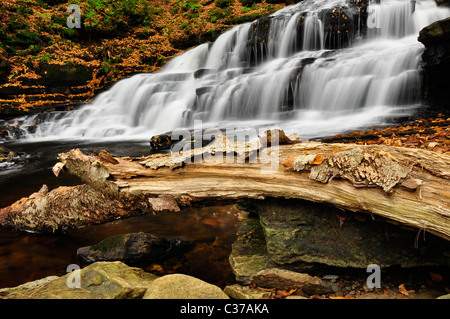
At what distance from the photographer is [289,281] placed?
2275 mm

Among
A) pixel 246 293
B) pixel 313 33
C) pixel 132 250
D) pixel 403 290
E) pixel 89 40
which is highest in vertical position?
pixel 89 40

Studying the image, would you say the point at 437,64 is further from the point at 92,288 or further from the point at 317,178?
the point at 92,288

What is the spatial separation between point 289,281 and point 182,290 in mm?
890

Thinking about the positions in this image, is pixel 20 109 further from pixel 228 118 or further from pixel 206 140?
pixel 206 140

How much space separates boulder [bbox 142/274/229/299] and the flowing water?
1995 millimetres

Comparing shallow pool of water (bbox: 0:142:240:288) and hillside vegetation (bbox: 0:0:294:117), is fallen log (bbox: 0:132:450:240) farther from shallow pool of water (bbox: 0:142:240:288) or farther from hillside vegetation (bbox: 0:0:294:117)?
hillside vegetation (bbox: 0:0:294:117)

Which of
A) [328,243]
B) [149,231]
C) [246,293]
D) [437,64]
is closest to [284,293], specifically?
[246,293]

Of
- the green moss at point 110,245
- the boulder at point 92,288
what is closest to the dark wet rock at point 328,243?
the boulder at point 92,288

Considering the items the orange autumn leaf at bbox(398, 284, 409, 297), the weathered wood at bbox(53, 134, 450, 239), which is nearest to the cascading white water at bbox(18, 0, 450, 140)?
the weathered wood at bbox(53, 134, 450, 239)

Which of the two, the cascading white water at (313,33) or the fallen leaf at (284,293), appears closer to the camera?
the fallen leaf at (284,293)

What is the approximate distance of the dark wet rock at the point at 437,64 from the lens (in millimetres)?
6316

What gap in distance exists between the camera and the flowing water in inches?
302

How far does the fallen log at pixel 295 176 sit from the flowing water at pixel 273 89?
1.55m

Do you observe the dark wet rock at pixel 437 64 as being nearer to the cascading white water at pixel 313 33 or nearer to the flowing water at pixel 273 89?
the flowing water at pixel 273 89
